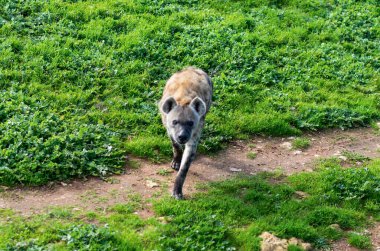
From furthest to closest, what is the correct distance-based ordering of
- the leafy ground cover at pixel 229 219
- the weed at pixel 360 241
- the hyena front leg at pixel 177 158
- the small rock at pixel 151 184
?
the hyena front leg at pixel 177 158
the small rock at pixel 151 184
the weed at pixel 360 241
the leafy ground cover at pixel 229 219

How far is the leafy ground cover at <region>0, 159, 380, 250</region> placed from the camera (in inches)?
261

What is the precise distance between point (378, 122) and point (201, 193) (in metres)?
4.08

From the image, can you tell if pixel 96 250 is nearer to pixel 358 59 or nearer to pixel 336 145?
pixel 336 145

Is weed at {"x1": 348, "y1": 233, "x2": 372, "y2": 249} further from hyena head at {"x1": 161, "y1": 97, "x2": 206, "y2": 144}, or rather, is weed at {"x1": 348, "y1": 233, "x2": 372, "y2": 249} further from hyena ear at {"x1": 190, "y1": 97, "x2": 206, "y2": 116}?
hyena ear at {"x1": 190, "y1": 97, "x2": 206, "y2": 116}

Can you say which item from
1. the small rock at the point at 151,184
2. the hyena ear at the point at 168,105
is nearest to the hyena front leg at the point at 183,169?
the small rock at the point at 151,184

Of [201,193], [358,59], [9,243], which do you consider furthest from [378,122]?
[9,243]

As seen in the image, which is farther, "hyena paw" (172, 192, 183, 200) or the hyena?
the hyena

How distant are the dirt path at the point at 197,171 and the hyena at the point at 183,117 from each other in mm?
292

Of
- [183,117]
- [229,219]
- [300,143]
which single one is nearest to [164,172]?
[183,117]

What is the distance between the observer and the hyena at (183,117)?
25.8ft

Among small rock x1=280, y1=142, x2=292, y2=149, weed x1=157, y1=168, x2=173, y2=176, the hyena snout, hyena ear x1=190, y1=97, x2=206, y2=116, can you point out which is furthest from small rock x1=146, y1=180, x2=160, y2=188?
small rock x1=280, y1=142, x2=292, y2=149

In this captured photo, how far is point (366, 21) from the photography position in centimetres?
1314

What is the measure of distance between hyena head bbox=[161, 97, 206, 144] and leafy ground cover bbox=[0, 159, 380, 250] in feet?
2.52

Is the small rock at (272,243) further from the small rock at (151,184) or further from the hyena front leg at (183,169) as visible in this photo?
the small rock at (151,184)
